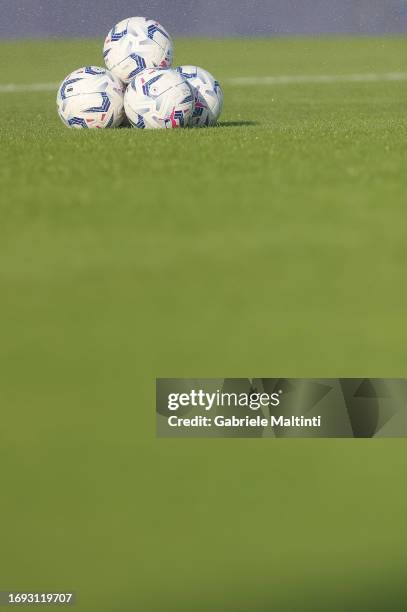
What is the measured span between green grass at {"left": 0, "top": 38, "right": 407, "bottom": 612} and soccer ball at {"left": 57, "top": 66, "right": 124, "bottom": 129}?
5387 mm

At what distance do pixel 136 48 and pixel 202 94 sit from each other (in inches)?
39.2

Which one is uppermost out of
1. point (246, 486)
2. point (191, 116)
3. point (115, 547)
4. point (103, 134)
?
point (191, 116)

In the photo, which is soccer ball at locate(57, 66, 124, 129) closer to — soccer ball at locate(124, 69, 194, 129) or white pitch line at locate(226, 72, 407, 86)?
soccer ball at locate(124, 69, 194, 129)

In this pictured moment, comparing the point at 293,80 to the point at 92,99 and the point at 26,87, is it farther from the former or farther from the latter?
the point at 92,99

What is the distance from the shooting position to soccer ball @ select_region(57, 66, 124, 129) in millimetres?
12438

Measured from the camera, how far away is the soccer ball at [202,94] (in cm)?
1259

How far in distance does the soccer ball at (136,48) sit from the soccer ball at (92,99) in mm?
226

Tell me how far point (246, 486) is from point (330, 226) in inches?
110

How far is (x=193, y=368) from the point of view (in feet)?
11.0

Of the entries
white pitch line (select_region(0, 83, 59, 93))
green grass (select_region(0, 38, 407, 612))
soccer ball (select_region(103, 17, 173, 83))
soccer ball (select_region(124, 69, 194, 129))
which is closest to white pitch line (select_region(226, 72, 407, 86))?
white pitch line (select_region(0, 83, 59, 93))

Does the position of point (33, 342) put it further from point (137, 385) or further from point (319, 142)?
point (319, 142)

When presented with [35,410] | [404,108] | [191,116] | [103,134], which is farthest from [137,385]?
[404,108]

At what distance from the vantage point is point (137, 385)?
331 cm

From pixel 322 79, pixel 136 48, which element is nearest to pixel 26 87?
pixel 322 79
